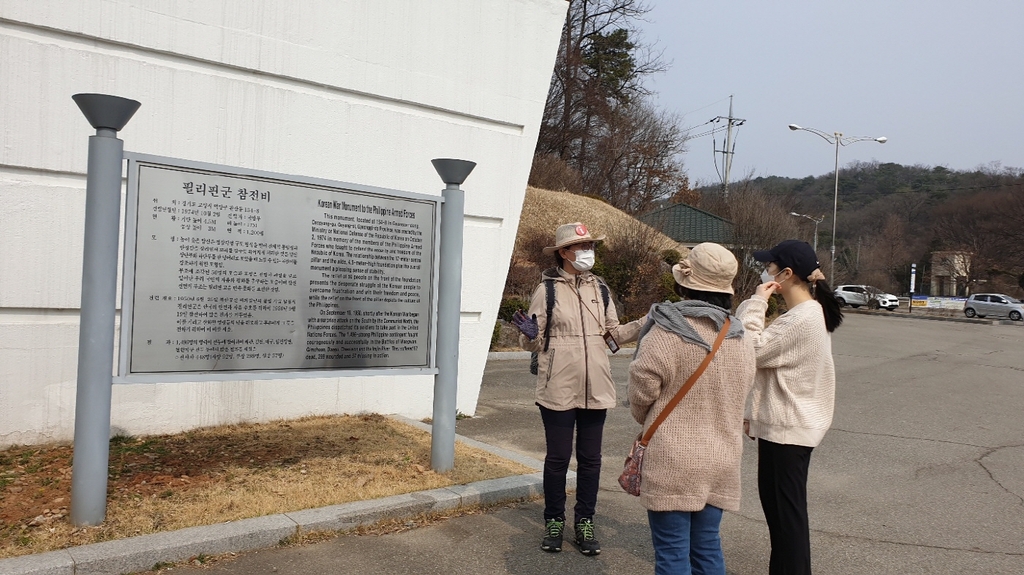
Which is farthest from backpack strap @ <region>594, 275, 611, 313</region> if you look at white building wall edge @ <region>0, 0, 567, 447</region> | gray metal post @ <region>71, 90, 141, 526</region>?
white building wall edge @ <region>0, 0, 567, 447</region>

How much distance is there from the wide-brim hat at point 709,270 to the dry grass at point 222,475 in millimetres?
2753

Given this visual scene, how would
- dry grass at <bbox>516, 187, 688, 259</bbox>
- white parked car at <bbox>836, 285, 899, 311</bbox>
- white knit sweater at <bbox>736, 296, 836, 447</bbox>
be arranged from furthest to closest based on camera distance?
1. white parked car at <bbox>836, 285, 899, 311</bbox>
2. dry grass at <bbox>516, 187, 688, 259</bbox>
3. white knit sweater at <bbox>736, 296, 836, 447</bbox>

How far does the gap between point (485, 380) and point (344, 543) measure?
692cm

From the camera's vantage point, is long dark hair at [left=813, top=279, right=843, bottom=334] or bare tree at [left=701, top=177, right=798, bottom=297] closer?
long dark hair at [left=813, top=279, right=843, bottom=334]

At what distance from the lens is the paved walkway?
13.4 feet

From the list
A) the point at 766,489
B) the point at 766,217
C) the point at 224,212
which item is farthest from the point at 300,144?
the point at 766,217

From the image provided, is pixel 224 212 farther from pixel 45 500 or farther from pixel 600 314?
pixel 600 314

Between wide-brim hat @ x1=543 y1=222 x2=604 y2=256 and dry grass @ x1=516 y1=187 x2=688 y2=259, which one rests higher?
dry grass @ x1=516 y1=187 x2=688 y2=259

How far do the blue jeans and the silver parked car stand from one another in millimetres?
44549

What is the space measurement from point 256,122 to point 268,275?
2.51 metres

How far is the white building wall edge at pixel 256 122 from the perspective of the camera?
5.80 meters

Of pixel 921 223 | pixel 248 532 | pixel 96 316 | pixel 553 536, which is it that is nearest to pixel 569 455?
pixel 553 536

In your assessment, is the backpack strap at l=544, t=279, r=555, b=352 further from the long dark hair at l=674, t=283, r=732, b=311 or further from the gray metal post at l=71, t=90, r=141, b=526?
the gray metal post at l=71, t=90, r=141, b=526

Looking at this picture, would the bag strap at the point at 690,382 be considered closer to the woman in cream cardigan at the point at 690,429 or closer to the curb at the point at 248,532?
the woman in cream cardigan at the point at 690,429
